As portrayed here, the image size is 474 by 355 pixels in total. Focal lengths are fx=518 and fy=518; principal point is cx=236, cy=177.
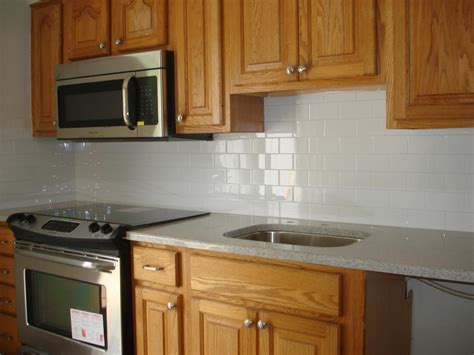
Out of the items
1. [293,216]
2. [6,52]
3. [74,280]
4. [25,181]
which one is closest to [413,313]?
[293,216]

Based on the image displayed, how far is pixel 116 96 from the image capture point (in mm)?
2645

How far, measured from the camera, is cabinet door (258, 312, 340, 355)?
1.78 metres

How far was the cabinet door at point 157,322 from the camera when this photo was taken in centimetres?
216

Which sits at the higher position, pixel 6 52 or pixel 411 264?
pixel 6 52

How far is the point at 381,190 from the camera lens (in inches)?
90.8

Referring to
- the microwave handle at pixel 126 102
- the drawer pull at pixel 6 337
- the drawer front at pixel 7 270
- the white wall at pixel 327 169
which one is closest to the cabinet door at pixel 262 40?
the white wall at pixel 327 169

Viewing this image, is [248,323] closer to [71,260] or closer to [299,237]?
[299,237]

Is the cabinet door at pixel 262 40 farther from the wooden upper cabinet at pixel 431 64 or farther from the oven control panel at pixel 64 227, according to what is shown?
the oven control panel at pixel 64 227

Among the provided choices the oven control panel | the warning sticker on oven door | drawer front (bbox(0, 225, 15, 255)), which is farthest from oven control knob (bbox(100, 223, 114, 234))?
drawer front (bbox(0, 225, 15, 255))

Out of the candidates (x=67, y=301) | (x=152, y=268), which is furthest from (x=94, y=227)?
(x=67, y=301)

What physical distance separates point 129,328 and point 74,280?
1.21 feet

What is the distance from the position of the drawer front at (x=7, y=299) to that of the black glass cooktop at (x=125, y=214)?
1.57ft

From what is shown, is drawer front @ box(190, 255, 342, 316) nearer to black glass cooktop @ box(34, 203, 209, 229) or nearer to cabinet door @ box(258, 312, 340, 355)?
cabinet door @ box(258, 312, 340, 355)

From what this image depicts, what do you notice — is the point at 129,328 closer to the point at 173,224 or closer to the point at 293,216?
the point at 173,224
